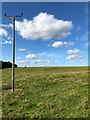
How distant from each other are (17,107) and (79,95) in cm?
623

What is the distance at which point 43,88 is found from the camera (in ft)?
103

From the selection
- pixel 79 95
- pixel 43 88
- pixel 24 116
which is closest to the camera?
pixel 24 116

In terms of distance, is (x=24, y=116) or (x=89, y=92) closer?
(x=24, y=116)

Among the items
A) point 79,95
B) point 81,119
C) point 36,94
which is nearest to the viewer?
point 81,119

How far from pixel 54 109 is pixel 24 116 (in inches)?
105

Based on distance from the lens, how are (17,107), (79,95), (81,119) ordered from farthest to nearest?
(79,95) < (17,107) < (81,119)

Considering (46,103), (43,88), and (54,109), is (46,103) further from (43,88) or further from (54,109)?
(43,88)

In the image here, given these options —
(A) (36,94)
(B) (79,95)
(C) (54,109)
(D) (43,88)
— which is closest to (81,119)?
(C) (54,109)

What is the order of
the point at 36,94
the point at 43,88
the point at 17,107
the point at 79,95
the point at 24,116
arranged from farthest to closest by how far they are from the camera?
the point at 43,88 → the point at 36,94 → the point at 79,95 → the point at 17,107 → the point at 24,116

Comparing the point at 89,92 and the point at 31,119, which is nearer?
the point at 31,119

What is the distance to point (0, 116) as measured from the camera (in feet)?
70.8

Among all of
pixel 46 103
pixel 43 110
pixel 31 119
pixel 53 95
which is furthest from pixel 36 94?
pixel 31 119

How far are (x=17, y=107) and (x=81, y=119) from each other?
678cm

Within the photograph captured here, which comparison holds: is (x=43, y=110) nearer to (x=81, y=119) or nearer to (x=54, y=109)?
(x=54, y=109)
